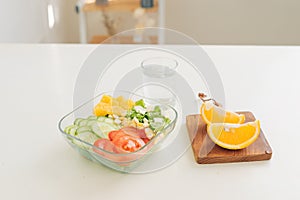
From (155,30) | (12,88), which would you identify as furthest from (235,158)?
(155,30)

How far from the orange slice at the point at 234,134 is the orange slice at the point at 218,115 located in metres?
0.04

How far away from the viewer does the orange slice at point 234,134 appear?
95 cm

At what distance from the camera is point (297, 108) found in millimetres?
1142

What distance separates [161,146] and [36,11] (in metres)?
1.69

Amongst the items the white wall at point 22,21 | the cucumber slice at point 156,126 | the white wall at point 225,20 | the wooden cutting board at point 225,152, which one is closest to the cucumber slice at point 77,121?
the cucumber slice at point 156,126

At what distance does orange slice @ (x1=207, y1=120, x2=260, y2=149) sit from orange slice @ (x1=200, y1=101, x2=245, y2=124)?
0.04 metres

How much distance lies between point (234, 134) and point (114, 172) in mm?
279

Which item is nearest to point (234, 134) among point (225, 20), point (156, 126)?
point (156, 126)

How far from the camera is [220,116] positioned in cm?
102

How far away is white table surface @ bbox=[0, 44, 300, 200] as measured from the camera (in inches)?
34.5

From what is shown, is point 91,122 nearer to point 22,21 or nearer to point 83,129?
point 83,129

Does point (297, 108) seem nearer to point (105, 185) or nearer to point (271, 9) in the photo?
point (105, 185)

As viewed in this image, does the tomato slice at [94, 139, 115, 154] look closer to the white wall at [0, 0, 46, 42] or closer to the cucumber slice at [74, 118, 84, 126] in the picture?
the cucumber slice at [74, 118, 84, 126]

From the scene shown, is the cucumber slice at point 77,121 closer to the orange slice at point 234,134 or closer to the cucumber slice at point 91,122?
the cucumber slice at point 91,122
